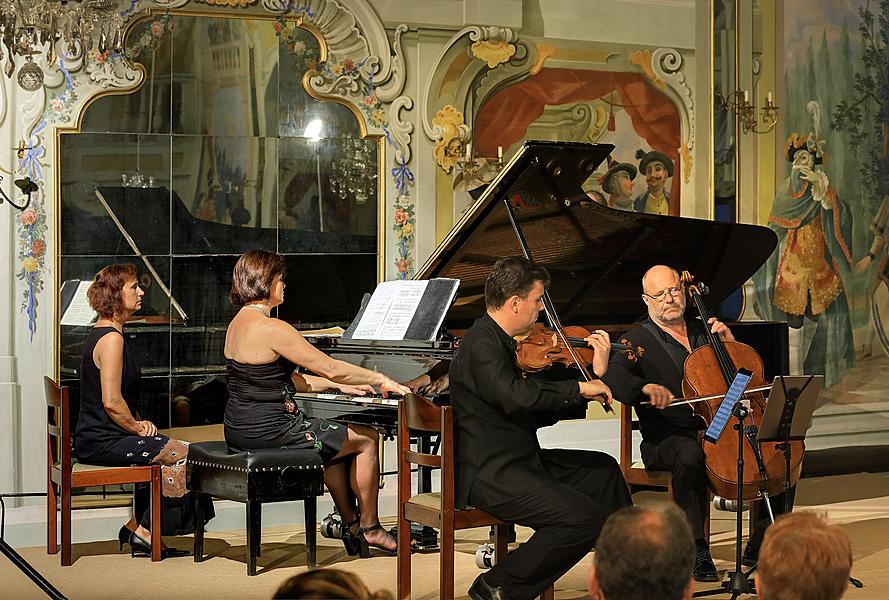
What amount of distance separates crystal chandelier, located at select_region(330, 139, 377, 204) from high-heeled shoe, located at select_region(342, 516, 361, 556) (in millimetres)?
2209

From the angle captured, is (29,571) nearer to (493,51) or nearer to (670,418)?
(670,418)

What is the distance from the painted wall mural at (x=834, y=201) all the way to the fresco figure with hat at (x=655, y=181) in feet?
3.15

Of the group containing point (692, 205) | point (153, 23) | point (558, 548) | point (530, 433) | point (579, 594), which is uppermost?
point (153, 23)

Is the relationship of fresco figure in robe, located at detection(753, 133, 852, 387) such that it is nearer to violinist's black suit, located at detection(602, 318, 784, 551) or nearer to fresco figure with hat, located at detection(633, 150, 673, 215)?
fresco figure with hat, located at detection(633, 150, 673, 215)

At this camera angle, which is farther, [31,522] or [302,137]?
[302,137]

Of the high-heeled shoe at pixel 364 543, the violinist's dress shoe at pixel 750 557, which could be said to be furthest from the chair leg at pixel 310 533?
the violinist's dress shoe at pixel 750 557

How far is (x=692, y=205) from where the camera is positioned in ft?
25.1

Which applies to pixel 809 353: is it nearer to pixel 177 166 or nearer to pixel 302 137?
pixel 302 137

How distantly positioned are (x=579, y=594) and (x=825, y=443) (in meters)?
4.16

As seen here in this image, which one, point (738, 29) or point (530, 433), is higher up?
point (738, 29)

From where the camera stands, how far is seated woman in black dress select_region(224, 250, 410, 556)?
4875 millimetres

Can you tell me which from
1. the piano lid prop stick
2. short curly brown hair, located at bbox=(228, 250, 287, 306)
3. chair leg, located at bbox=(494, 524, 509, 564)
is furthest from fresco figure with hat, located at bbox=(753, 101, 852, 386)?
chair leg, located at bbox=(494, 524, 509, 564)

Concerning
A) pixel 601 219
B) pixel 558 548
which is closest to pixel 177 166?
pixel 601 219

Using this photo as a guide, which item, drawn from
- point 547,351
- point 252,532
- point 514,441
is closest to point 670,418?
point 547,351
